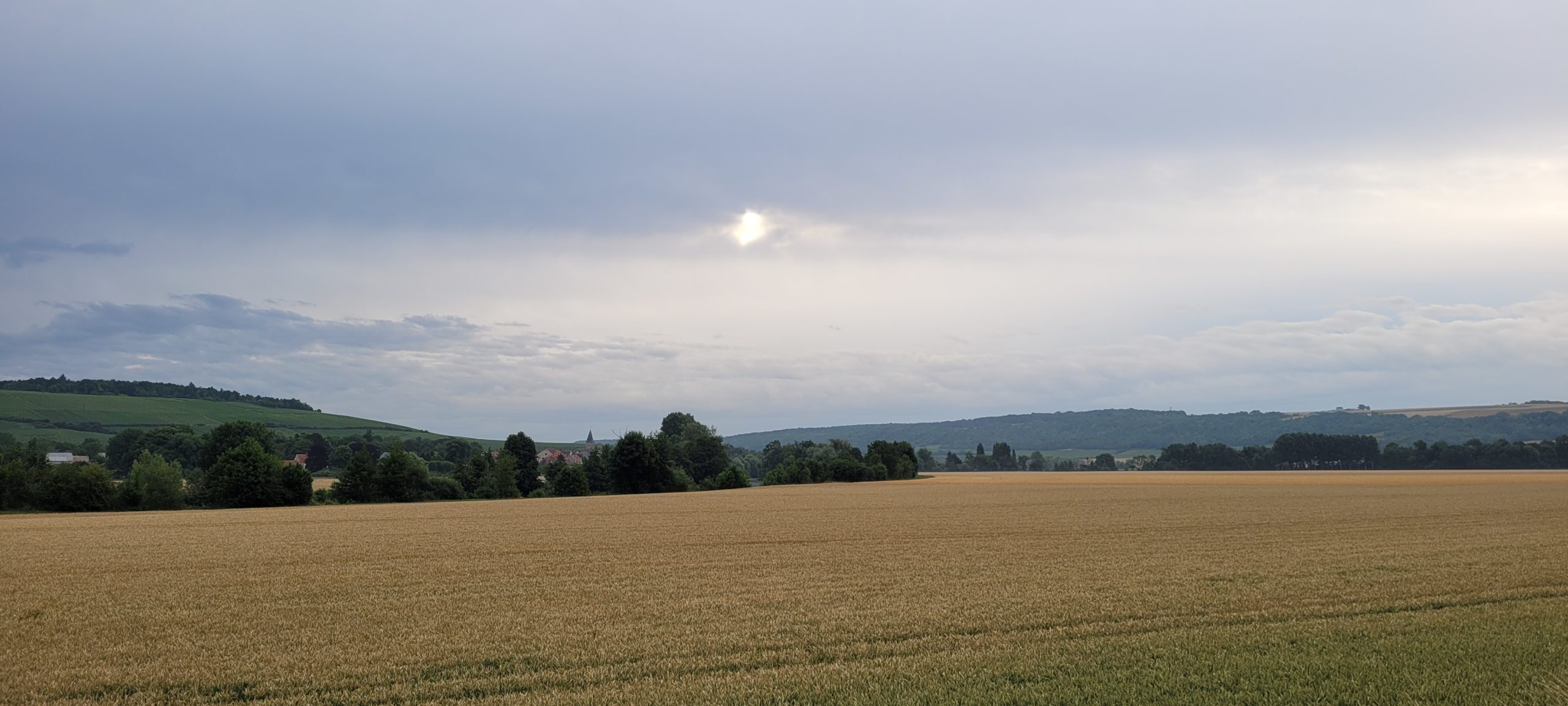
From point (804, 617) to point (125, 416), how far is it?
173 m

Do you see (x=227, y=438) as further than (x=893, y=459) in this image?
No

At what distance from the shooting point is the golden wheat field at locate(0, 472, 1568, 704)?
9.94 m

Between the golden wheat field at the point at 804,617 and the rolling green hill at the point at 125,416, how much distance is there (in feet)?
443

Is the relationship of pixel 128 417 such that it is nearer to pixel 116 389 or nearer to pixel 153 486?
pixel 116 389

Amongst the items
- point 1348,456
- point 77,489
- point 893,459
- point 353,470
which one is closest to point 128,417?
point 353,470

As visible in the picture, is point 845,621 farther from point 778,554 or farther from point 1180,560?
point 1180,560

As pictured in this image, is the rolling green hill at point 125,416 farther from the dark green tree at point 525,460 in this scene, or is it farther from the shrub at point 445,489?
the shrub at point 445,489

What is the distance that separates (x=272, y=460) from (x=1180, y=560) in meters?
63.6

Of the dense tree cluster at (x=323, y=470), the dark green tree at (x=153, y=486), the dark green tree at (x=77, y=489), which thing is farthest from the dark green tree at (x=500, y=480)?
the dark green tree at (x=77, y=489)

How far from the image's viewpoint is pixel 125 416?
146 metres

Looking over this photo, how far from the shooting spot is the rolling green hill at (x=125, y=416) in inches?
5349

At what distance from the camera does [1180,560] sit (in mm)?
20750

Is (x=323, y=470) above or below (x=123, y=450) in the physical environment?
below

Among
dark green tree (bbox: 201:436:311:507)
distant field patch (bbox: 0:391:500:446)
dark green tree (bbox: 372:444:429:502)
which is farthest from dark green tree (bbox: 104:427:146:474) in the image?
dark green tree (bbox: 201:436:311:507)
